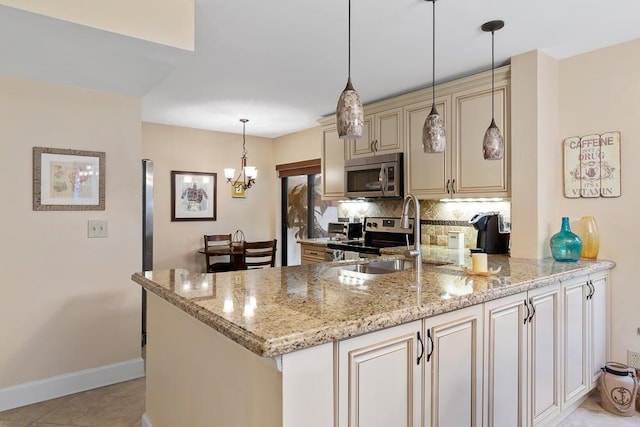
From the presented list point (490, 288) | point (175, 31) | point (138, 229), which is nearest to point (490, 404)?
point (490, 288)

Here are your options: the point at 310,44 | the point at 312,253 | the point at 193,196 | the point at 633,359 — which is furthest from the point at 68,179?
the point at 633,359

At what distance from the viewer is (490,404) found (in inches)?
66.2

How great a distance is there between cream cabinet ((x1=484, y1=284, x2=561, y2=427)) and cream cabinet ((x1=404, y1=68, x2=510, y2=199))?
3.50ft

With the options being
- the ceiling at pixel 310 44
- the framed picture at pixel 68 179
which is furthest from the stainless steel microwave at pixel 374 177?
the framed picture at pixel 68 179

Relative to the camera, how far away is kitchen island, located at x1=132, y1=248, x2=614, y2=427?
1.09 metres

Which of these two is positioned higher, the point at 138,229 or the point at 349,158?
the point at 349,158

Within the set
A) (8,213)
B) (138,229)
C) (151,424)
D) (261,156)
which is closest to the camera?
(151,424)

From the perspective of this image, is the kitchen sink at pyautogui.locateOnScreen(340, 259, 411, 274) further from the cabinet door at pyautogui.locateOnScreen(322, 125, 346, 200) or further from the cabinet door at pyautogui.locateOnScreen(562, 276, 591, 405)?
the cabinet door at pyautogui.locateOnScreen(322, 125, 346, 200)

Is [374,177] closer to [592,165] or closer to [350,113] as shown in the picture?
[592,165]

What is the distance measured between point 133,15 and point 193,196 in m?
3.42

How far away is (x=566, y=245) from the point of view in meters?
2.46

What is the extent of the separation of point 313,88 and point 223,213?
2.57 metres

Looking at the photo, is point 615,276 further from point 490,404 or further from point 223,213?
point 223,213

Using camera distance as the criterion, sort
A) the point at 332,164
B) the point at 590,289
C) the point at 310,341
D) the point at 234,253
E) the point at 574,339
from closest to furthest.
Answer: the point at 310,341
the point at 574,339
the point at 590,289
the point at 332,164
the point at 234,253
